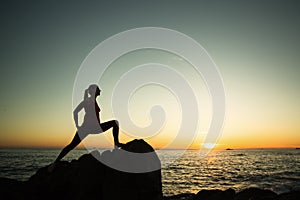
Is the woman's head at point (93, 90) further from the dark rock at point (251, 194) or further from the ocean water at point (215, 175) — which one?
the ocean water at point (215, 175)

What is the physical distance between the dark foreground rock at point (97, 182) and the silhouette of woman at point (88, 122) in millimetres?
749

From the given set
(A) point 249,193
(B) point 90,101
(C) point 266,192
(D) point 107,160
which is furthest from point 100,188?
(C) point 266,192

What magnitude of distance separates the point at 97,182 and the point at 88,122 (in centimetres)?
201

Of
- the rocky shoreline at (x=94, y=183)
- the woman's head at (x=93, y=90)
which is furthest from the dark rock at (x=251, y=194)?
the woman's head at (x=93, y=90)

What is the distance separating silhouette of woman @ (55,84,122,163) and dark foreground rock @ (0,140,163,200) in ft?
2.46

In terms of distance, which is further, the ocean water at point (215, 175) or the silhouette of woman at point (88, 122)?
the ocean water at point (215, 175)

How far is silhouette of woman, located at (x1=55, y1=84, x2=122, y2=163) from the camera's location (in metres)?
8.41

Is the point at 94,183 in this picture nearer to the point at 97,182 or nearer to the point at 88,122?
the point at 97,182

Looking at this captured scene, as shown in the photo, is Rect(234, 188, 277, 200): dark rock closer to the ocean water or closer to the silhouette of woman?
the silhouette of woman

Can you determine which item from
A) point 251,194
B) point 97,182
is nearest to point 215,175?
point 251,194

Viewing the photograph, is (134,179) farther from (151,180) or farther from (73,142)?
(73,142)

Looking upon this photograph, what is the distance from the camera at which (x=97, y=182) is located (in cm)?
825

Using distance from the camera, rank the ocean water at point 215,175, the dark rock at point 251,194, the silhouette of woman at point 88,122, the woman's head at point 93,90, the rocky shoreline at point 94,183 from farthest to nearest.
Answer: the ocean water at point 215,175, the dark rock at point 251,194, the woman's head at point 93,90, the silhouette of woman at point 88,122, the rocky shoreline at point 94,183

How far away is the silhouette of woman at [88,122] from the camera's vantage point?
8.41m
